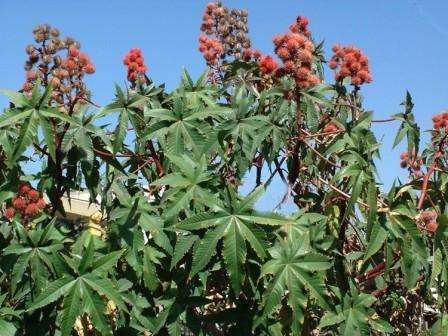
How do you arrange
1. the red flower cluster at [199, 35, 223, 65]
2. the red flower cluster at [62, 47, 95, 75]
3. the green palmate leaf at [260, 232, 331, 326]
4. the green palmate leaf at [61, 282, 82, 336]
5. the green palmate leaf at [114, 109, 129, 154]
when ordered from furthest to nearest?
the red flower cluster at [199, 35, 223, 65], the red flower cluster at [62, 47, 95, 75], the green palmate leaf at [114, 109, 129, 154], the green palmate leaf at [260, 232, 331, 326], the green palmate leaf at [61, 282, 82, 336]

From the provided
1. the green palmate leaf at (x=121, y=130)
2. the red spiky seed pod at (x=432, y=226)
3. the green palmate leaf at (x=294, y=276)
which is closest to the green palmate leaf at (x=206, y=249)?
the green palmate leaf at (x=294, y=276)

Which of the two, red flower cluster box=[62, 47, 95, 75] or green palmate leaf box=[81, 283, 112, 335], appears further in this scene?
red flower cluster box=[62, 47, 95, 75]

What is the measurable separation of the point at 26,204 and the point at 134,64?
3.00ft

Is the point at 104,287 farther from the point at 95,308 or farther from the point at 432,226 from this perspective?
the point at 432,226

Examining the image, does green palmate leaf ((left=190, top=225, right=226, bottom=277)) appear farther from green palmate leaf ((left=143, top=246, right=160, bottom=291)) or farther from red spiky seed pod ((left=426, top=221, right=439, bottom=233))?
red spiky seed pod ((left=426, top=221, right=439, bottom=233))

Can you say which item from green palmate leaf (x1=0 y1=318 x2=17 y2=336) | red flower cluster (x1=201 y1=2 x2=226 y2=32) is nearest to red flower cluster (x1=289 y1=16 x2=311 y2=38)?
green palmate leaf (x1=0 y1=318 x2=17 y2=336)

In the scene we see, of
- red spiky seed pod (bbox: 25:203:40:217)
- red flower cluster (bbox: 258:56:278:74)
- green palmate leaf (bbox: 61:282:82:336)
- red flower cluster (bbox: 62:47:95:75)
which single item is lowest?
green palmate leaf (bbox: 61:282:82:336)

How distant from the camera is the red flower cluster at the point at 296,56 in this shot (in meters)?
3.01

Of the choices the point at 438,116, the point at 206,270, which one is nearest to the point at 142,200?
the point at 206,270

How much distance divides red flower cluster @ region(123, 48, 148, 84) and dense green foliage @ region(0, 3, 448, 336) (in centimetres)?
13

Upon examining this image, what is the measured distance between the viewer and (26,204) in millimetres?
3061

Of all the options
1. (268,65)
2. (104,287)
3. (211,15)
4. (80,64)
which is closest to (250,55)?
(268,65)

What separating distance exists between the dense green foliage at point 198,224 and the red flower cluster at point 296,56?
0.04 m

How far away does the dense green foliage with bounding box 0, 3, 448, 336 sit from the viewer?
272 cm
